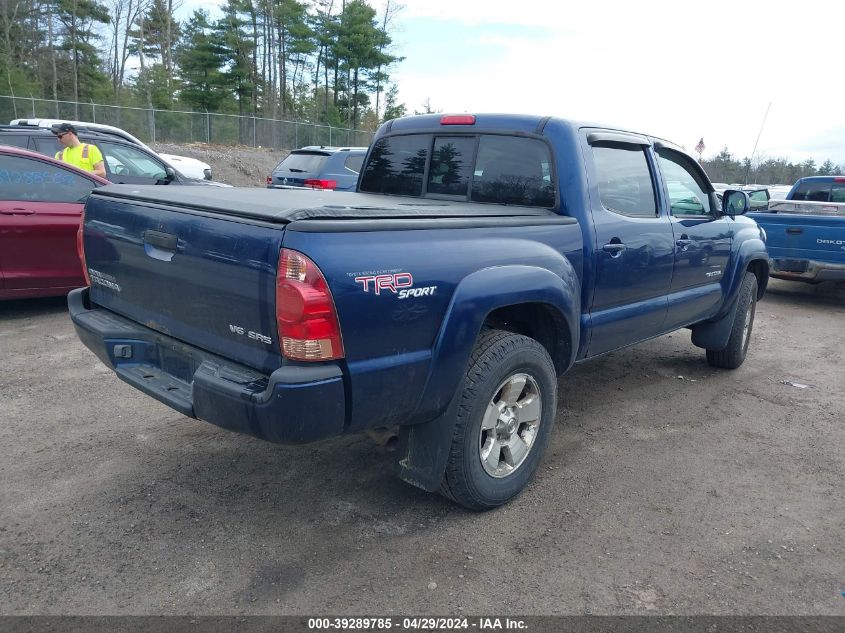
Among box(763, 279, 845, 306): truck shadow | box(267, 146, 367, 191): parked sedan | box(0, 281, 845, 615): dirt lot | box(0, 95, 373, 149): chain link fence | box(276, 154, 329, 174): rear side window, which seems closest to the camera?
box(0, 281, 845, 615): dirt lot

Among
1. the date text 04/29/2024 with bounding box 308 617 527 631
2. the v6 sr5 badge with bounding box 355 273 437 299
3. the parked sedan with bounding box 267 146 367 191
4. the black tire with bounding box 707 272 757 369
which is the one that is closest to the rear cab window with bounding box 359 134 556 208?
the v6 sr5 badge with bounding box 355 273 437 299

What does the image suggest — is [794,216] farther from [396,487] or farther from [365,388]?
[365,388]

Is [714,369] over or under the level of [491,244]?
under

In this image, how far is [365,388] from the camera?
103 inches

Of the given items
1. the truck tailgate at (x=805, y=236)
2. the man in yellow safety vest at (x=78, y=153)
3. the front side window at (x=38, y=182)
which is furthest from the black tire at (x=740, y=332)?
the man in yellow safety vest at (x=78, y=153)

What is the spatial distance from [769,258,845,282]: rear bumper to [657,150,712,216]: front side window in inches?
166

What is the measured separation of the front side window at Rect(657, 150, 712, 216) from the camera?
4.76 meters

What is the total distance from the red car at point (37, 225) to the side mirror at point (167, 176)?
1497mm

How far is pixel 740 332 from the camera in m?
5.81

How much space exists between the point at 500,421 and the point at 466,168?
1.73m

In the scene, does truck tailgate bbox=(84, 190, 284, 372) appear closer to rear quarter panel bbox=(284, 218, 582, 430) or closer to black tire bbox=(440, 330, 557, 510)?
rear quarter panel bbox=(284, 218, 582, 430)

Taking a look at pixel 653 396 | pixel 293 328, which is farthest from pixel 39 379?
pixel 653 396

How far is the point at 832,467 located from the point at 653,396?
1.40 meters

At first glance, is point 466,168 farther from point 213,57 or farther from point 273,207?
point 213,57
